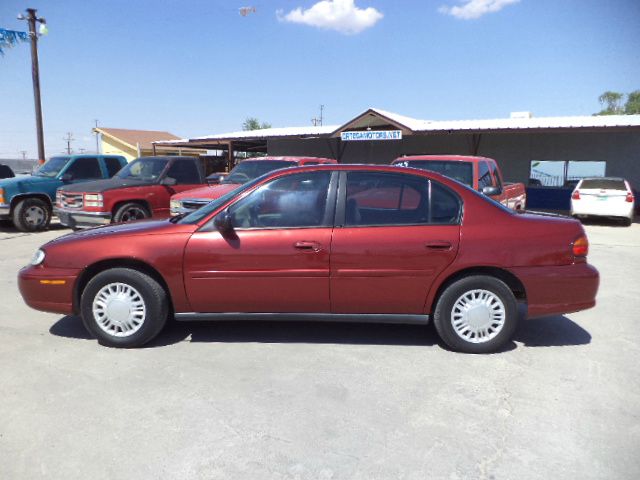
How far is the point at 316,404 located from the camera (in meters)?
3.12

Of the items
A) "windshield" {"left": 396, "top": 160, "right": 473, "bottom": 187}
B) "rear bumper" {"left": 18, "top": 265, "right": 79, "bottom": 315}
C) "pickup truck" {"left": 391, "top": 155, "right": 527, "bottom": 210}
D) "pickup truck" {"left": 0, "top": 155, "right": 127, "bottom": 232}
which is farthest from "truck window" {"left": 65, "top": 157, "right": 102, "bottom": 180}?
"rear bumper" {"left": 18, "top": 265, "right": 79, "bottom": 315}

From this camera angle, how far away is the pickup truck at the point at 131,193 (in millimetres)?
9070

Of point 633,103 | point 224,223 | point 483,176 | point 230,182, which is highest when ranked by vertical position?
point 633,103

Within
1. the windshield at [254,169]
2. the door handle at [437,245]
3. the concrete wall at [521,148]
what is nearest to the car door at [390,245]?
the door handle at [437,245]

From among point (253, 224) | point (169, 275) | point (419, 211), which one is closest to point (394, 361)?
point (419, 211)

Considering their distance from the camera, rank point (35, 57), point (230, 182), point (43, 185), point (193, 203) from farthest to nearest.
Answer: point (35, 57) → point (43, 185) → point (230, 182) → point (193, 203)

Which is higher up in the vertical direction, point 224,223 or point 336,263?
point 224,223

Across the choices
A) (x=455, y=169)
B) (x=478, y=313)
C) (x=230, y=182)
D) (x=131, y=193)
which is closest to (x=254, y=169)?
(x=230, y=182)

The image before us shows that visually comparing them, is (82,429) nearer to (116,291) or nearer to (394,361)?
(116,291)

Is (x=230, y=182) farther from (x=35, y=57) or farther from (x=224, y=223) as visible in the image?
(x=35, y=57)

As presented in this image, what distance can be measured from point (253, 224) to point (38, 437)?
2.08m

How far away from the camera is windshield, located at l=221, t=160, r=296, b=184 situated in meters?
9.19

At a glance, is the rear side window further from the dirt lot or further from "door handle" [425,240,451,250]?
"door handle" [425,240,451,250]

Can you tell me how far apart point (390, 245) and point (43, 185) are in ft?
33.8
